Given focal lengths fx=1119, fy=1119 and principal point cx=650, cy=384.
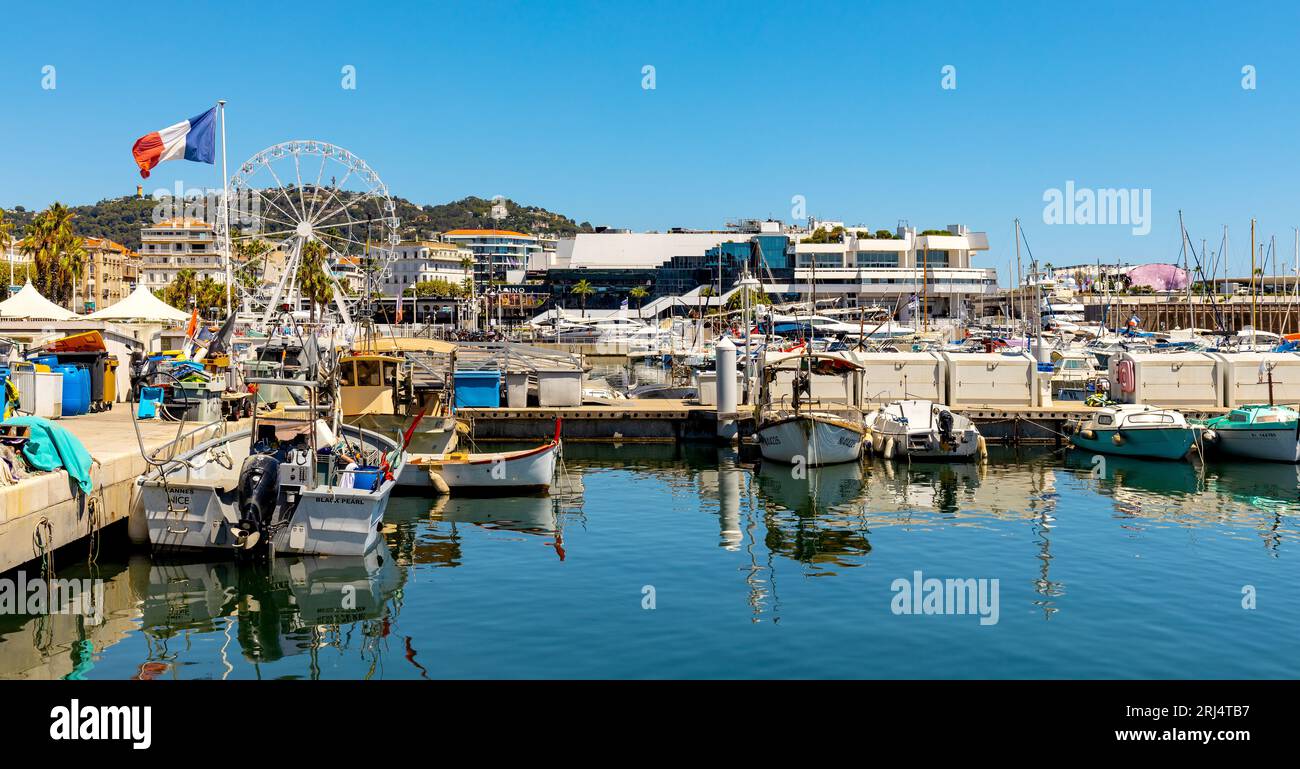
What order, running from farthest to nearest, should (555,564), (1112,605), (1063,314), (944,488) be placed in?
(1063,314) → (944,488) → (555,564) → (1112,605)

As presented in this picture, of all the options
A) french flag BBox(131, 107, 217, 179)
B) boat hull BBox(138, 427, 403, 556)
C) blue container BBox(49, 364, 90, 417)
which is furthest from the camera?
french flag BBox(131, 107, 217, 179)

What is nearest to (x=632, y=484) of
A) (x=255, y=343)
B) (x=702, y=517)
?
(x=702, y=517)

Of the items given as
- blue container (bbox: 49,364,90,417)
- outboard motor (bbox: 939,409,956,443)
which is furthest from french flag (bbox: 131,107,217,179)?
outboard motor (bbox: 939,409,956,443)

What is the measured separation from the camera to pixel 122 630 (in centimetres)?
1981

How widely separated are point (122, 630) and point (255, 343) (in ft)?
144

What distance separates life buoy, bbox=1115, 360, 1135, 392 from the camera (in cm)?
4822

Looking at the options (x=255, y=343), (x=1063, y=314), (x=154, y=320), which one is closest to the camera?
(x=154, y=320)

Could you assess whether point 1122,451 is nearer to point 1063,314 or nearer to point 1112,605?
point 1112,605

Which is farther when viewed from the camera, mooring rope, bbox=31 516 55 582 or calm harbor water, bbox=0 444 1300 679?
mooring rope, bbox=31 516 55 582

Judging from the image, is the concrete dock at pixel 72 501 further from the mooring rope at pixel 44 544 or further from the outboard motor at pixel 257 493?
the outboard motor at pixel 257 493

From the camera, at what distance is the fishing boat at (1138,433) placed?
41.6m

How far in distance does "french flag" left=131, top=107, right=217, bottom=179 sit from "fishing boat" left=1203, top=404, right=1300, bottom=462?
4261 cm

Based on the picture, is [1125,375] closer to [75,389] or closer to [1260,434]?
[1260,434]

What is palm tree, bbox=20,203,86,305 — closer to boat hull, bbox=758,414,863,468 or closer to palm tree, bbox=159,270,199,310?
palm tree, bbox=159,270,199,310
